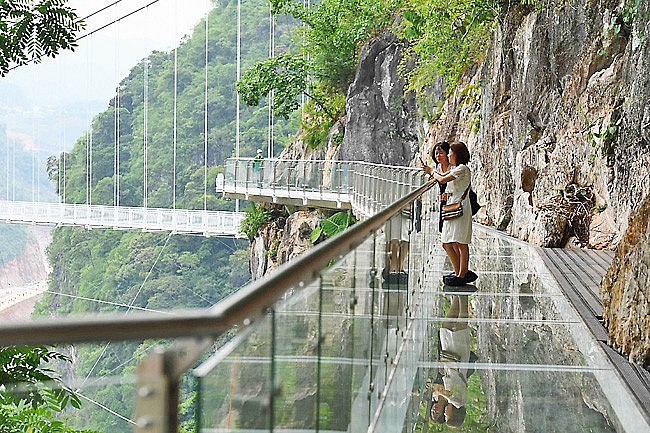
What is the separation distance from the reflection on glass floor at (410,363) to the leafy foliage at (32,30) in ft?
13.2

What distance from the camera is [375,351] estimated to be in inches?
154

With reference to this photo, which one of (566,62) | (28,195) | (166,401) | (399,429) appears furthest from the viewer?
(28,195)

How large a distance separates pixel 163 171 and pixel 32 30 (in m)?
48.8

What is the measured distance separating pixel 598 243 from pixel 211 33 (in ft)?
161

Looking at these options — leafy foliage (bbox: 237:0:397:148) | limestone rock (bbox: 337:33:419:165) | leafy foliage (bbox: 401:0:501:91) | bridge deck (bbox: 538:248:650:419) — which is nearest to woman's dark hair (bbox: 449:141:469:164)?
bridge deck (bbox: 538:248:650:419)

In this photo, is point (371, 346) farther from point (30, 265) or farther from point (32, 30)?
point (30, 265)

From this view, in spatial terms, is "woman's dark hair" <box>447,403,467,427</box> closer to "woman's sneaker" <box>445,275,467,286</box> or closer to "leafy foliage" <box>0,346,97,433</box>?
"leafy foliage" <box>0,346,97,433</box>

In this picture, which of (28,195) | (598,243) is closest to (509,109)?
(598,243)

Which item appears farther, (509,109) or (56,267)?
(56,267)

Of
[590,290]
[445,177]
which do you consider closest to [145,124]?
[445,177]

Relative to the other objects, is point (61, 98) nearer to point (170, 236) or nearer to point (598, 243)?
point (170, 236)

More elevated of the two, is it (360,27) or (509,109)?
(360,27)

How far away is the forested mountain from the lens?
53906 mm

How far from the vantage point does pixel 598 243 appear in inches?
481
